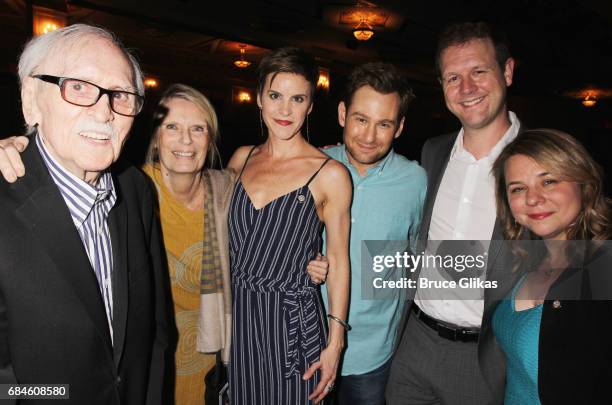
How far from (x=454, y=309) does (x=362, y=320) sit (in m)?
0.47

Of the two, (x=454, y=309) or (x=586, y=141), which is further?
(x=586, y=141)

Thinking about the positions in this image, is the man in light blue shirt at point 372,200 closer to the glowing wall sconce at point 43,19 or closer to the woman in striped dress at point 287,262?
the woman in striped dress at point 287,262

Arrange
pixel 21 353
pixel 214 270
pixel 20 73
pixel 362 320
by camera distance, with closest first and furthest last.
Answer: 1. pixel 21 353
2. pixel 20 73
3. pixel 214 270
4. pixel 362 320

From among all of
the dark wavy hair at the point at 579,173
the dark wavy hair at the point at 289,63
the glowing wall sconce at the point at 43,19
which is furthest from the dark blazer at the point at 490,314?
the glowing wall sconce at the point at 43,19

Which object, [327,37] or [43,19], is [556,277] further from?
[327,37]

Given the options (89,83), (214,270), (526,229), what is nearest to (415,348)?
(526,229)

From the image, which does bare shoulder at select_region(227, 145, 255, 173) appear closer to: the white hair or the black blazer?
the white hair

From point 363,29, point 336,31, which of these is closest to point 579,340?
point 363,29

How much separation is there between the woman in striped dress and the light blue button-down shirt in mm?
205

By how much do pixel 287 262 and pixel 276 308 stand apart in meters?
0.21

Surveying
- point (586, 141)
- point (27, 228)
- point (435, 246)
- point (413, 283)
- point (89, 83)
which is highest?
point (586, 141)

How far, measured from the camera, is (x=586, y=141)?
627 inches

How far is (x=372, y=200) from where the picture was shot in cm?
215

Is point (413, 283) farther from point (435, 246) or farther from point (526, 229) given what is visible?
point (526, 229)
